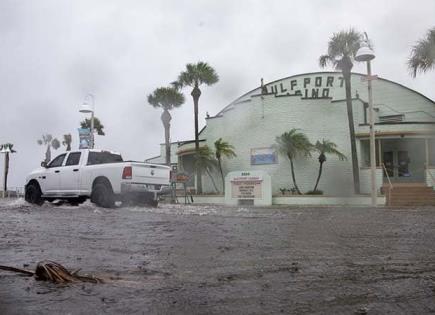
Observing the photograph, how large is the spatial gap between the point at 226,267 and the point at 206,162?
3.86 ft

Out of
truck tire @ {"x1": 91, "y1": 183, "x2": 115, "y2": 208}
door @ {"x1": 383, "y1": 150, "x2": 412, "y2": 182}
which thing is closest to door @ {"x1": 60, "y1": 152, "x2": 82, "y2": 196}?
truck tire @ {"x1": 91, "y1": 183, "x2": 115, "y2": 208}

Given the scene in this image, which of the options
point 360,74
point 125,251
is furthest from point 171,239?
point 360,74

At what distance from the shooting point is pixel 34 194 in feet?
31.9

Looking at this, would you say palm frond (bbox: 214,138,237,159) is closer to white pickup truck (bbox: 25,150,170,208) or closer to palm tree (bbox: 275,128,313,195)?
palm tree (bbox: 275,128,313,195)

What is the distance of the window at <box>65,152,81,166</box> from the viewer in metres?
9.08

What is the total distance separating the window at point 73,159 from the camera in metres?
9.08

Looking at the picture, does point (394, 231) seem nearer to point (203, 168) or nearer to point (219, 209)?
point (203, 168)

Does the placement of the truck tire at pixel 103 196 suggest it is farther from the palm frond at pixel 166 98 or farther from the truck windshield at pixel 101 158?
Result: the palm frond at pixel 166 98

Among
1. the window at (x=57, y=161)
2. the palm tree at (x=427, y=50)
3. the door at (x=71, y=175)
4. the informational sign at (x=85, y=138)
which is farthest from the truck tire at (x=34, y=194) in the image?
the palm tree at (x=427, y=50)

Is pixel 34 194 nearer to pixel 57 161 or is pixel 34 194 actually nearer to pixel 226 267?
pixel 57 161

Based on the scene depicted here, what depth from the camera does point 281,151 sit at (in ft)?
16.1

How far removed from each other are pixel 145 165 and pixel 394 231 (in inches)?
180

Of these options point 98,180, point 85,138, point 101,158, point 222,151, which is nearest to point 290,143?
point 222,151

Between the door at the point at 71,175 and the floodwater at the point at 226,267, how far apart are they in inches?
127
